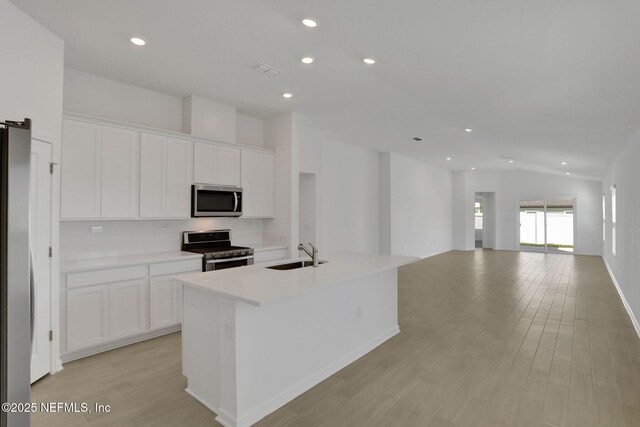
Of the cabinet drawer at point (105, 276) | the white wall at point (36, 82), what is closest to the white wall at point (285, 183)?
the cabinet drawer at point (105, 276)

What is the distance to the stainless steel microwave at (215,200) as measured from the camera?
4.41 metres

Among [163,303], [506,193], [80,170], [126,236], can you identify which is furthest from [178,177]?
[506,193]

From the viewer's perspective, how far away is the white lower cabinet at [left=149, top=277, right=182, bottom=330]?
375 cm

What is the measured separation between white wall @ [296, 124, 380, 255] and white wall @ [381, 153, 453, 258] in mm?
345

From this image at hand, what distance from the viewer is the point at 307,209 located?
604 cm

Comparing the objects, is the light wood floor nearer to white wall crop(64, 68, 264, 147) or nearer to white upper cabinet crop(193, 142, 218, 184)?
white upper cabinet crop(193, 142, 218, 184)

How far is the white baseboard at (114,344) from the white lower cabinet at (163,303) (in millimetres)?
121

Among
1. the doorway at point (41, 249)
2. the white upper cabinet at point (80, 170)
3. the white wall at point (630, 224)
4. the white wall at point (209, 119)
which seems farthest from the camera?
the white wall at point (209, 119)

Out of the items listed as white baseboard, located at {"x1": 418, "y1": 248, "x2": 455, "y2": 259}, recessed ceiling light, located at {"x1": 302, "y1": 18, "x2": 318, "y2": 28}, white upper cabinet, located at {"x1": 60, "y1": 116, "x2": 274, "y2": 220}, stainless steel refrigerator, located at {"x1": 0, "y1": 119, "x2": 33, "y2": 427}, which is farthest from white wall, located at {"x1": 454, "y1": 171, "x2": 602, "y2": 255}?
stainless steel refrigerator, located at {"x1": 0, "y1": 119, "x2": 33, "y2": 427}

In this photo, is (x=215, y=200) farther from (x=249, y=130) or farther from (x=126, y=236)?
(x=249, y=130)

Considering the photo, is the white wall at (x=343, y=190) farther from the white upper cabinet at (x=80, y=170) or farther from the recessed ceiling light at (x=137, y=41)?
the white upper cabinet at (x=80, y=170)

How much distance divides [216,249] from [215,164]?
119 cm

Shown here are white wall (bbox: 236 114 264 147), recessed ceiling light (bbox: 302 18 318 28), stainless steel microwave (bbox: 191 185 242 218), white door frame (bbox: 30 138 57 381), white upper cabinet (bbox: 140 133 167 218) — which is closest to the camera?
recessed ceiling light (bbox: 302 18 318 28)

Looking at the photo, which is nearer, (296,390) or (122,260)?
(296,390)
